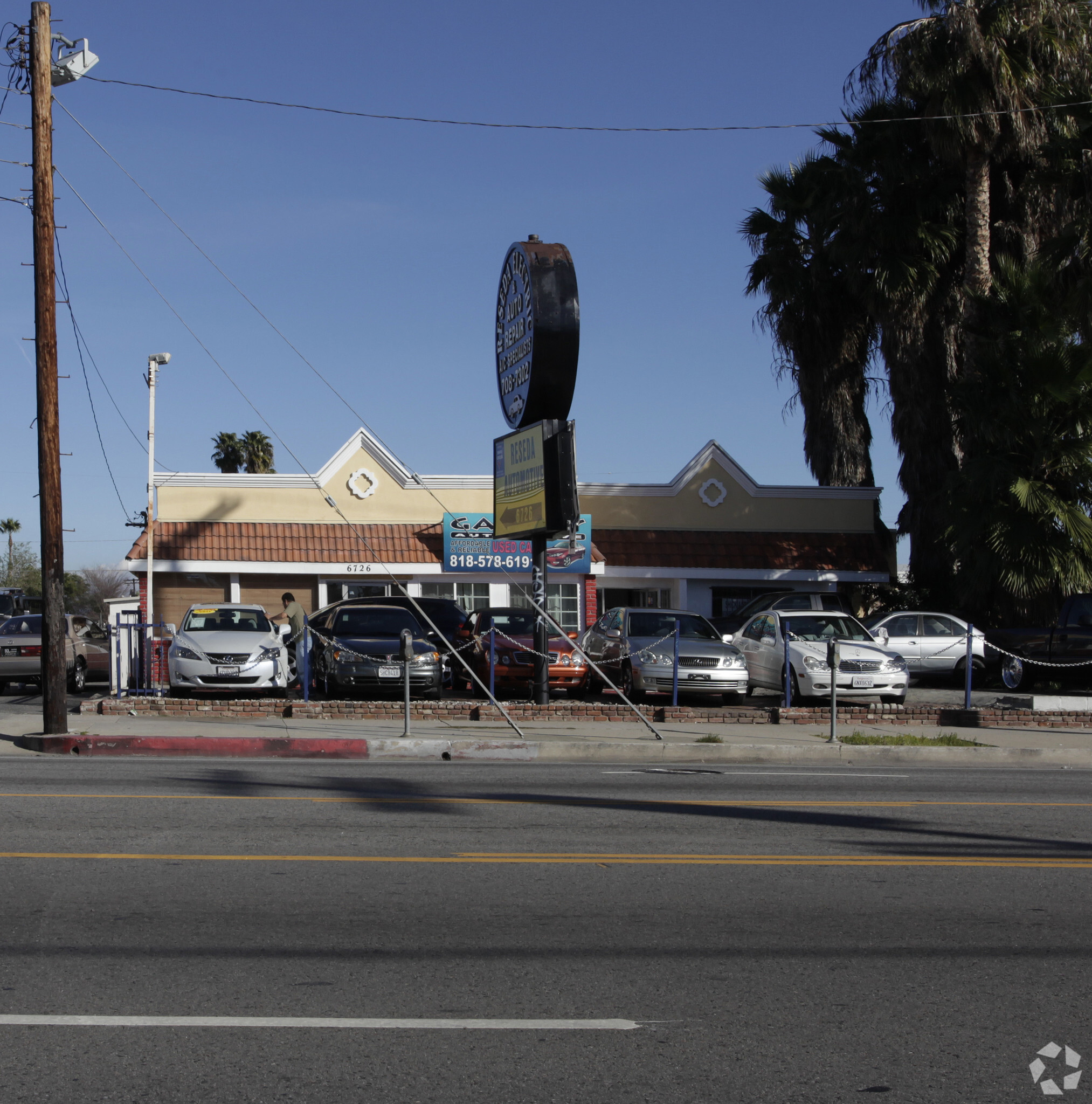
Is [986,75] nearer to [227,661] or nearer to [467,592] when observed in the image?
[467,592]

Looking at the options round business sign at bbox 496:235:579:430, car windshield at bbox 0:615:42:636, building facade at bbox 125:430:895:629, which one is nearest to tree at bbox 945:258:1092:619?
building facade at bbox 125:430:895:629

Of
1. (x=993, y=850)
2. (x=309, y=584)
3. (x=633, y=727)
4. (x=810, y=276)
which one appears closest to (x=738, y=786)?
(x=993, y=850)

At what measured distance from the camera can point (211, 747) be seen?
14531 millimetres

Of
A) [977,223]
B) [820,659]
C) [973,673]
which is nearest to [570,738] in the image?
[820,659]

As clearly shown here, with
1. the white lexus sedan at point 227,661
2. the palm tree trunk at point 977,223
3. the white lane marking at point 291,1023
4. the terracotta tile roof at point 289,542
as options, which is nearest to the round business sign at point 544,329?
the white lexus sedan at point 227,661

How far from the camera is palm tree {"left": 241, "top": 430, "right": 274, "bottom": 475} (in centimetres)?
6291

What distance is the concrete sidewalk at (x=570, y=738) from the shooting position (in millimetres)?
14625

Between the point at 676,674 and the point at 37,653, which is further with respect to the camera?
the point at 37,653

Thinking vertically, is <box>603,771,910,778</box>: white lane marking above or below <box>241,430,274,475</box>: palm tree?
below

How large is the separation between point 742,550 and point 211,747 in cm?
1914

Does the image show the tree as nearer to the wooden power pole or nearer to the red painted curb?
the red painted curb

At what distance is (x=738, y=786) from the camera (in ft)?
38.7

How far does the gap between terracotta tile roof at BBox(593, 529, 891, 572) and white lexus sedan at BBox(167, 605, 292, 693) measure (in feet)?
42.6

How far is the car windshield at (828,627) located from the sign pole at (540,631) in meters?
4.84
